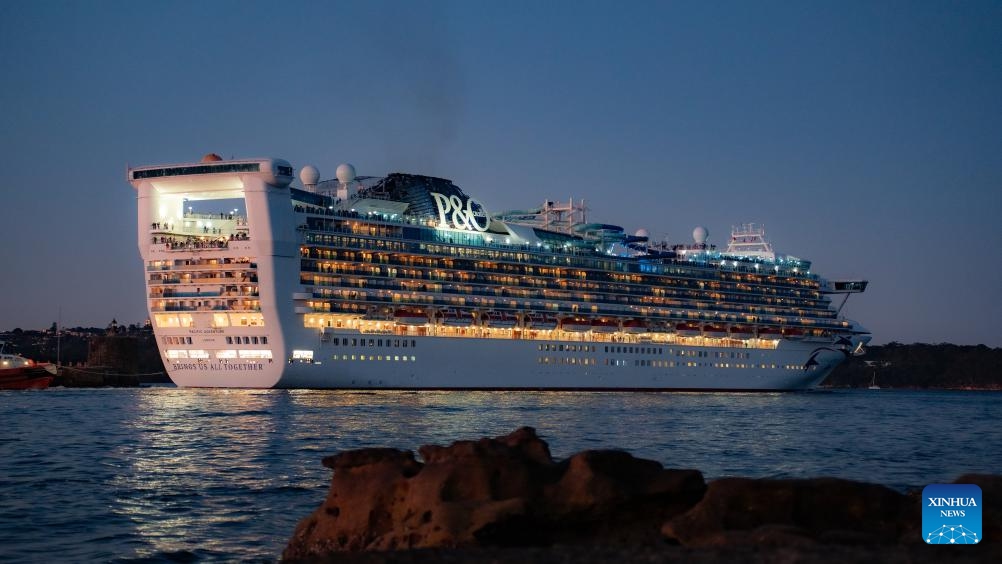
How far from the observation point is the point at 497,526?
43.3 feet

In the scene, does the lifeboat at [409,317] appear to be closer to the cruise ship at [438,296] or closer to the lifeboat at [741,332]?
the cruise ship at [438,296]

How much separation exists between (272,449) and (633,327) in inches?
2624

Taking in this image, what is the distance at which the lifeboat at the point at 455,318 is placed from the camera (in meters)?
85.0

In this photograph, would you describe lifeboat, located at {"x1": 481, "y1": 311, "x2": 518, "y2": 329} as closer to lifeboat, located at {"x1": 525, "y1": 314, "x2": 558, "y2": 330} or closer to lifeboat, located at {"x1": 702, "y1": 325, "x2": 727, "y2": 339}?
lifeboat, located at {"x1": 525, "y1": 314, "x2": 558, "y2": 330}

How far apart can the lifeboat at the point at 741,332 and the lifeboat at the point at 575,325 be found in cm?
1883

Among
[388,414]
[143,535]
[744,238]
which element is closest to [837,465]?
[143,535]

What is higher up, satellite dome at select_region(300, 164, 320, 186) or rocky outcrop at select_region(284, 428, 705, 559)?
satellite dome at select_region(300, 164, 320, 186)

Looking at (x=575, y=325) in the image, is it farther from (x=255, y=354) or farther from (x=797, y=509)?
(x=797, y=509)

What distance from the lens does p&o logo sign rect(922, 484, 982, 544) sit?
1217cm

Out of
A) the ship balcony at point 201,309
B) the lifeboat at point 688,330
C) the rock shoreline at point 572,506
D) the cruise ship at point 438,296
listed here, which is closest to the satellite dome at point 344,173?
the cruise ship at point 438,296

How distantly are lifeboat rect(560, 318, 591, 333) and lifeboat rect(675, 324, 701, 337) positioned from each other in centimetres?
1179

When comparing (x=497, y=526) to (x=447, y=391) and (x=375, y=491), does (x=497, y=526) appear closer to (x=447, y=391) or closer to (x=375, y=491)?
(x=375, y=491)

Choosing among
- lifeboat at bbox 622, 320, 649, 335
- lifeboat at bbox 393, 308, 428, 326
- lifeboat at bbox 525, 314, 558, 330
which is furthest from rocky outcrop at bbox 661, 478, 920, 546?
lifeboat at bbox 622, 320, 649, 335

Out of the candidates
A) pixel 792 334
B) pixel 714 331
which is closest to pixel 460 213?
pixel 714 331
